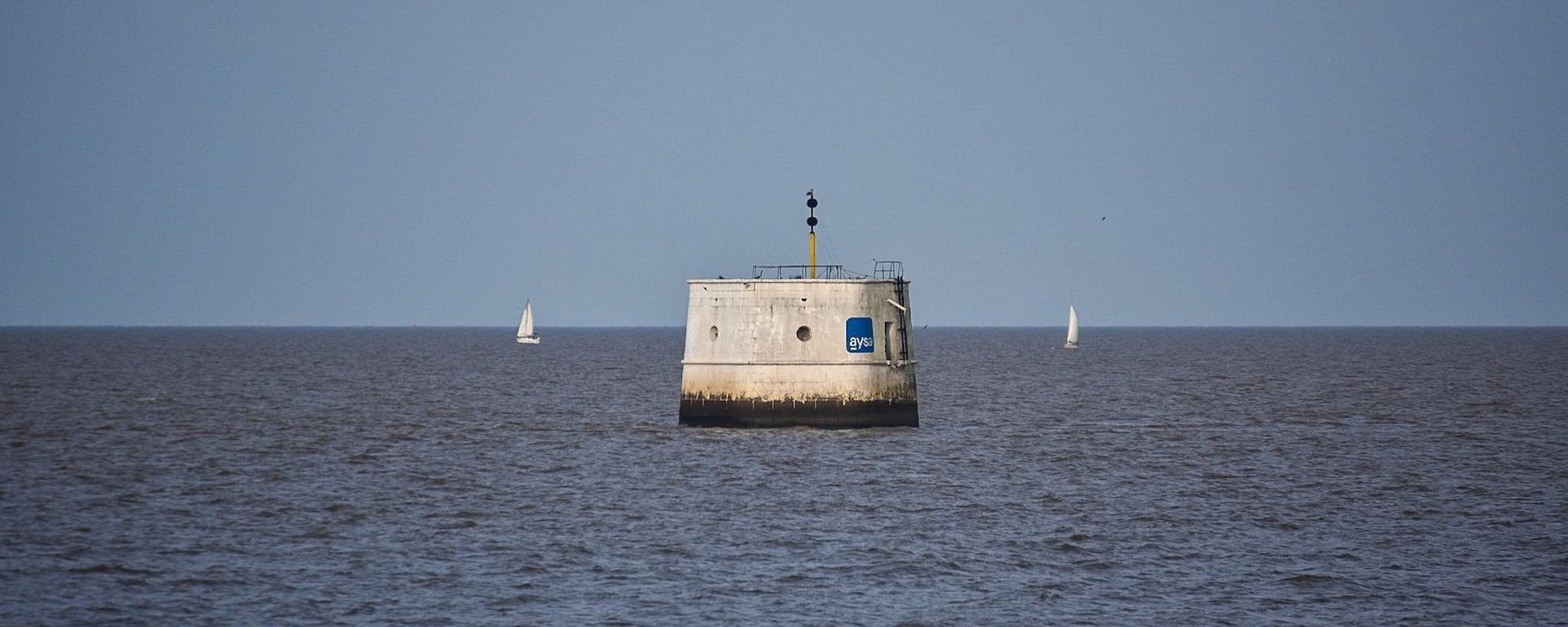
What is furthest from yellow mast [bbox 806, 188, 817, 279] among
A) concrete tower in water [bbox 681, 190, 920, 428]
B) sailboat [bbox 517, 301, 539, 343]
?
sailboat [bbox 517, 301, 539, 343]

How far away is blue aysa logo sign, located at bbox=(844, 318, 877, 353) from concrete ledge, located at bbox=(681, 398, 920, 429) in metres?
1.85

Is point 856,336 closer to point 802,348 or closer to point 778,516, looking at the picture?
point 802,348

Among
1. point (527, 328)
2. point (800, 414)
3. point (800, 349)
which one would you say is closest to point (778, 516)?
point (800, 349)

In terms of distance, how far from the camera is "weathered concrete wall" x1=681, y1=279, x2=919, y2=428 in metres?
45.1

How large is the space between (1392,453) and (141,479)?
37.1 meters

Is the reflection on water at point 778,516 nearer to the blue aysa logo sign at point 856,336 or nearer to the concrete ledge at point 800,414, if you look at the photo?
the concrete ledge at point 800,414

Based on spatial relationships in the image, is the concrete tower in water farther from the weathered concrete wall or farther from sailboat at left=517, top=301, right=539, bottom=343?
sailboat at left=517, top=301, right=539, bottom=343

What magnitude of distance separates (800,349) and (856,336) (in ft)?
5.56

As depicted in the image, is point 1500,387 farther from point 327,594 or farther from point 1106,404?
point 327,594

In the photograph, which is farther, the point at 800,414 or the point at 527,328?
the point at 527,328

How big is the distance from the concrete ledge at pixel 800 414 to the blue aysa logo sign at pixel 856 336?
6.05ft

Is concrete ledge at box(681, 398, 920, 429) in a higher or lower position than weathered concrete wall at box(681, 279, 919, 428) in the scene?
lower

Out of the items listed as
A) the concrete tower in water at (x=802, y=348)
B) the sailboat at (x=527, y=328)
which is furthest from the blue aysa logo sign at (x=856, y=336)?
the sailboat at (x=527, y=328)

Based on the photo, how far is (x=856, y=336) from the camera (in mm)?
45062
